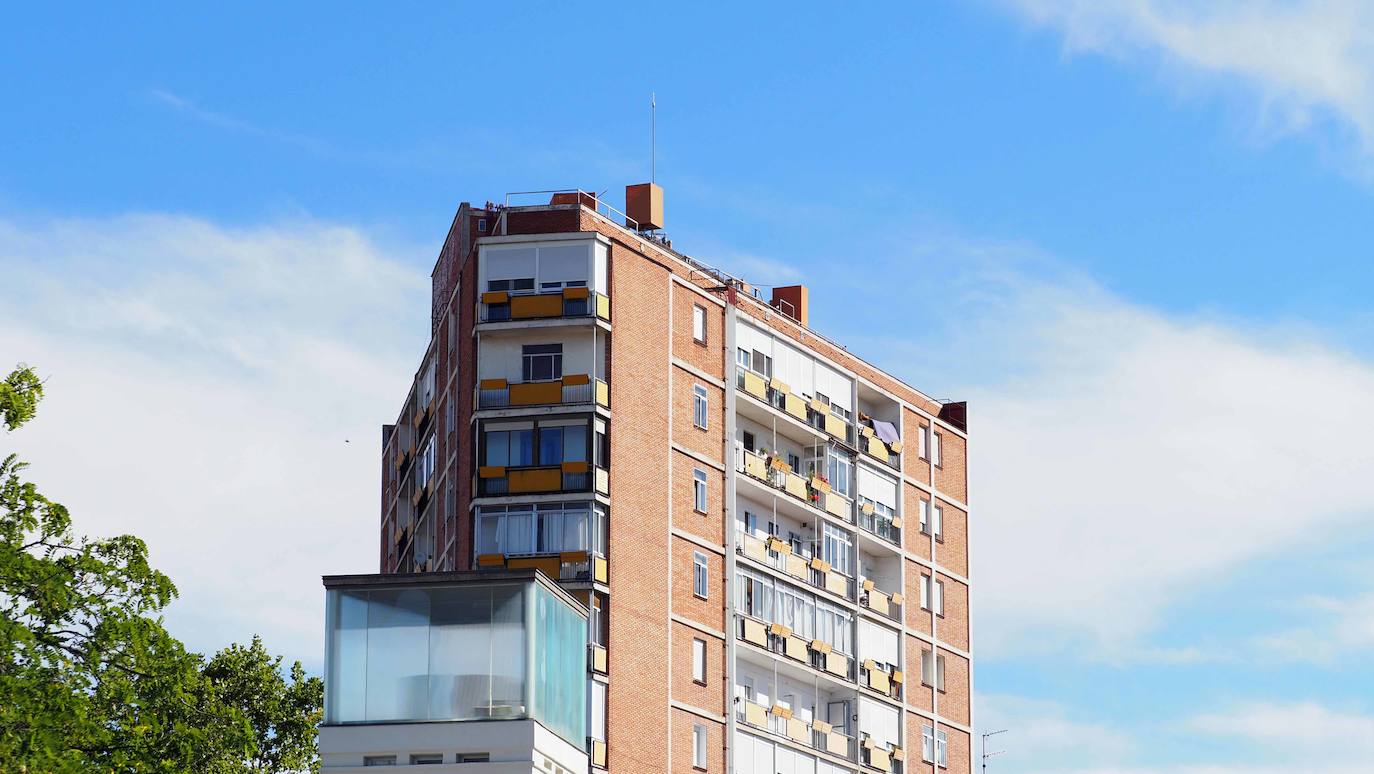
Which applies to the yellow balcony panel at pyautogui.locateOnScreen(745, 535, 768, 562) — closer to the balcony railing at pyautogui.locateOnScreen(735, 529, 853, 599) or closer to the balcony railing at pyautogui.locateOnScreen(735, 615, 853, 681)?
the balcony railing at pyautogui.locateOnScreen(735, 529, 853, 599)

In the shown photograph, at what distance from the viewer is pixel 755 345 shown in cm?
8950

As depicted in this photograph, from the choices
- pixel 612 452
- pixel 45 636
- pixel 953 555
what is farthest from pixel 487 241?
pixel 45 636

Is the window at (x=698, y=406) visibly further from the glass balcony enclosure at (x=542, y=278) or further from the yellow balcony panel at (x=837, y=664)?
the yellow balcony panel at (x=837, y=664)

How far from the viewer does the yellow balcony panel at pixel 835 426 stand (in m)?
92.9

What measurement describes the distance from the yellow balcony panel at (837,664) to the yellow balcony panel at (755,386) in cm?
981

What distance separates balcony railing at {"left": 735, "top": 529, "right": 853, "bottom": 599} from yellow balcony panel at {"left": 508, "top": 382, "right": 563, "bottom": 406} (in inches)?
366

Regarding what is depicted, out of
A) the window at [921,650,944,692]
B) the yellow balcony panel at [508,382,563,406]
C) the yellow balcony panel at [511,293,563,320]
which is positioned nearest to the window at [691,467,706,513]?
the yellow balcony panel at [508,382,563,406]

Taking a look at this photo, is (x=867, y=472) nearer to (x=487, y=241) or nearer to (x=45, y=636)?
(x=487, y=241)

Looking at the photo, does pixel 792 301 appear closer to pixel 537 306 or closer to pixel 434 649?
pixel 537 306

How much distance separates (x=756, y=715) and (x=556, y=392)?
14.0 meters

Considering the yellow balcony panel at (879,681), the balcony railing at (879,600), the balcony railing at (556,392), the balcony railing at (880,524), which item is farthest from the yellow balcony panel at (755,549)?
the balcony railing at (556,392)

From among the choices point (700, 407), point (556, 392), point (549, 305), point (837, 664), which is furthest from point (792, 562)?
point (549, 305)

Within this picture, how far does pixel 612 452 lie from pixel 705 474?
541cm

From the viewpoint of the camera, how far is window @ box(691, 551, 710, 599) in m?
83.4
